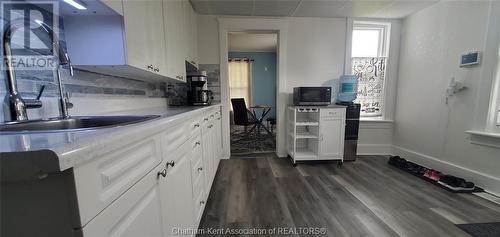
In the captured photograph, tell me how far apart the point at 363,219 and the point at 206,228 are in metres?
1.25

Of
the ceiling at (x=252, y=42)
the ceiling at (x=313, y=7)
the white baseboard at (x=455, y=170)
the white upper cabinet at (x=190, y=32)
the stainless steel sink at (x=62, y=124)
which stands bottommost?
the white baseboard at (x=455, y=170)

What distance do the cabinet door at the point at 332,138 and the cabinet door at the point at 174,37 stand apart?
6.54 ft

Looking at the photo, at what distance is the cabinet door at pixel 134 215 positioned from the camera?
446 mm

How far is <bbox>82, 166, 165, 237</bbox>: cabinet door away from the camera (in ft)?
1.46

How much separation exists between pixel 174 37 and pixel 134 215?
170 centimetres

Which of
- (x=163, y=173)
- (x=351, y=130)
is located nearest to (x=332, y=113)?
(x=351, y=130)

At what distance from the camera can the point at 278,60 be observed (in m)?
2.97

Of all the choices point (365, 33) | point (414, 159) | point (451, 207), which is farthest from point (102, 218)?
point (365, 33)

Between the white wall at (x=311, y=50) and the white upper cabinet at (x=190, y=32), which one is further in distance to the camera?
the white wall at (x=311, y=50)

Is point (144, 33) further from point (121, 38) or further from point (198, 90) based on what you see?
point (198, 90)

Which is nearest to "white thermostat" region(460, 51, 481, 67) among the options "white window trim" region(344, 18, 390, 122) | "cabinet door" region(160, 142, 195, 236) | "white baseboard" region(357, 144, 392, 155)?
"white window trim" region(344, 18, 390, 122)

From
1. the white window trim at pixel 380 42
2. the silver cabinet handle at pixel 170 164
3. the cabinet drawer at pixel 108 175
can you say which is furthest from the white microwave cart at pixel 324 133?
the cabinet drawer at pixel 108 175

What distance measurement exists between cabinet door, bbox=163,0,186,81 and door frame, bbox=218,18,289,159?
850mm

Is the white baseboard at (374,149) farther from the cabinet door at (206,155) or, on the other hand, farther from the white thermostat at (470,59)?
the cabinet door at (206,155)
